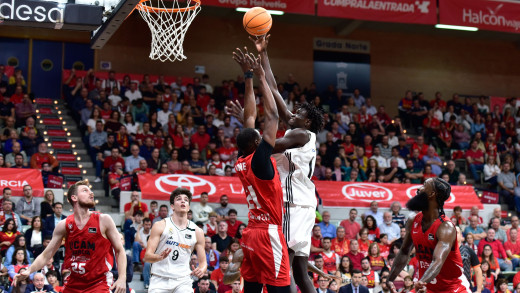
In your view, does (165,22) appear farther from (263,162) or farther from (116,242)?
(263,162)

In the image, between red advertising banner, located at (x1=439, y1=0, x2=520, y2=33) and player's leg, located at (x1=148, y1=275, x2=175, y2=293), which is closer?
player's leg, located at (x1=148, y1=275, x2=175, y2=293)

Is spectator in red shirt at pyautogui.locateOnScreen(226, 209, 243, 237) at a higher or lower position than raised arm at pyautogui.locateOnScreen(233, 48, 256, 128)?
lower

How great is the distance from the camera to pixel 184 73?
2336cm

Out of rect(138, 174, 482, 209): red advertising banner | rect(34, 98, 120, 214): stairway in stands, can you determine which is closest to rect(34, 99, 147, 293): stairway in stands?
rect(34, 98, 120, 214): stairway in stands

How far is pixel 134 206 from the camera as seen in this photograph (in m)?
14.8

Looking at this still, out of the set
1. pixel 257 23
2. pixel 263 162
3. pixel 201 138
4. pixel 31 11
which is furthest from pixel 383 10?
pixel 263 162

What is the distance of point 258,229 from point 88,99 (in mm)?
13171

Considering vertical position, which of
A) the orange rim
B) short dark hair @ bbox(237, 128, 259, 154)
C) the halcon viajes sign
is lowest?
short dark hair @ bbox(237, 128, 259, 154)

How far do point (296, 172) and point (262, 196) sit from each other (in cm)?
84

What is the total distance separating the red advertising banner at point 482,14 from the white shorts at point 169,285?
49.1ft

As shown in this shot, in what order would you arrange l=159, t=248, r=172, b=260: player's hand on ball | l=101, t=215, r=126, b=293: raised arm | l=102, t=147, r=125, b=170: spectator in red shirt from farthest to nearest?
1. l=102, t=147, r=125, b=170: spectator in red shirt
2. l=159, t=248, r=172, b=260: player's hand on ball
3. l=101, t=215, r=126, b=293: raised arm

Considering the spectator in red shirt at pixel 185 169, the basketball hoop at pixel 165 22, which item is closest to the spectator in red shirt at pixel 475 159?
the spectator in red shirt at pixel 185 169

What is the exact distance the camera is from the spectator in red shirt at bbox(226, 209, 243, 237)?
1520 centimetres

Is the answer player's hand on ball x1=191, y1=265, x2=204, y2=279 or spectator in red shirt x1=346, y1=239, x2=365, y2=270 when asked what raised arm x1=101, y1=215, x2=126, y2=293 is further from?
spectator in red shirt x1=346, y1=239, x2=365, y2=270
